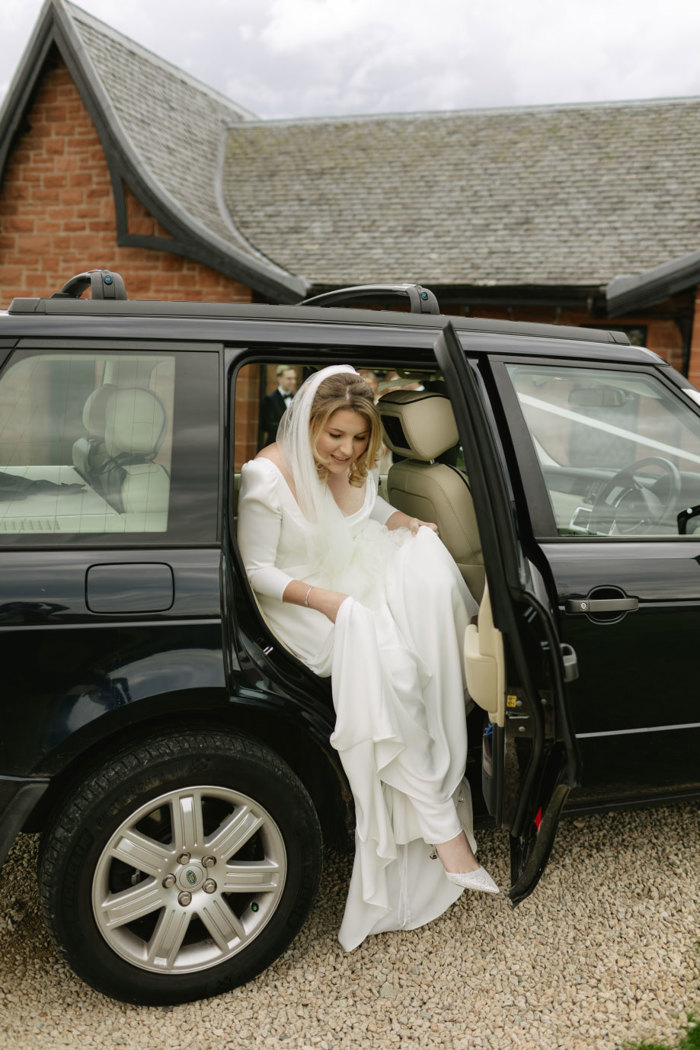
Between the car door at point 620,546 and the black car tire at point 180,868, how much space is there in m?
0.95

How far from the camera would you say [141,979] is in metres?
2.33

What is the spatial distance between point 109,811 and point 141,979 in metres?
0.51

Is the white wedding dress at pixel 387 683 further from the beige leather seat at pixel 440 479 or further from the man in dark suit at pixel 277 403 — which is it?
the man in dark suit at pixel 277 403

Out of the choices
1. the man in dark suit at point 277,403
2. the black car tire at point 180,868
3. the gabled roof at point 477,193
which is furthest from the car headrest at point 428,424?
the gabled roof at point 477,193

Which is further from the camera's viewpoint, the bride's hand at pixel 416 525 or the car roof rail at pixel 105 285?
the bride's hand at pixel 416 525

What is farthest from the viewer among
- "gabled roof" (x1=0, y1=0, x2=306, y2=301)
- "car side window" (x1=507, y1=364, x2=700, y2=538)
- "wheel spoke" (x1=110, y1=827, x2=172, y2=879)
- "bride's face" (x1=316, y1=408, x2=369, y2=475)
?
"gabled roof" (x1=0, y1=0, x2=306, y2=301)

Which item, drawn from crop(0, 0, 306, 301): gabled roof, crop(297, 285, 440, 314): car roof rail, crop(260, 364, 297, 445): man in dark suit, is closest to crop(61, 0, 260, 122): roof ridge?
crop(0, 0, 306, 301): gabled roof

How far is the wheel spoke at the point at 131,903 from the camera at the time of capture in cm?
226

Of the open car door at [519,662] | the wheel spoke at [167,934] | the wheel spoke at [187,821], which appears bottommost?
the wheel spoke at [167,934]

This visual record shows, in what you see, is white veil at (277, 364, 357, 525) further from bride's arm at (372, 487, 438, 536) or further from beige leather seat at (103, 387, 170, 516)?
beige leather seat at (103, 387, 170, 516)

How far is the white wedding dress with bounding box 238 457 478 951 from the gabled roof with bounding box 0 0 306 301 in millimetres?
7872

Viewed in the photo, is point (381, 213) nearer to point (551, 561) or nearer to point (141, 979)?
point (551, 561)

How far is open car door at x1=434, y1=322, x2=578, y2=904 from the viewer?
2143 millimetres

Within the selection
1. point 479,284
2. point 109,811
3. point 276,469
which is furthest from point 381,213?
point 109,811
